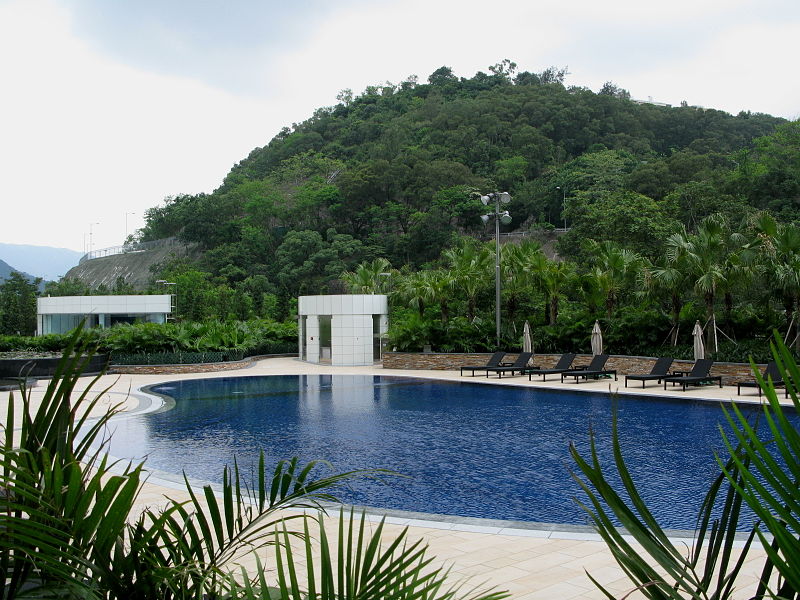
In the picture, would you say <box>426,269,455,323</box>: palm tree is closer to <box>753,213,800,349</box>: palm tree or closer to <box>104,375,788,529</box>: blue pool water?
<box>104,375,788,529</box>: blue pool water

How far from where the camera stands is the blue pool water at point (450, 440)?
330 inches

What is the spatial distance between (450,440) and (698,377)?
8689 millimetres

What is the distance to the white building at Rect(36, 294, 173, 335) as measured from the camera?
37438mm

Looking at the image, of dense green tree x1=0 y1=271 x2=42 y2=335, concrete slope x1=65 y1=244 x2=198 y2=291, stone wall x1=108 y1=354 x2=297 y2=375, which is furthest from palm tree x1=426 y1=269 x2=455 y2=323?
concrete slope x1=65 y1=244 x2=198 y2=291

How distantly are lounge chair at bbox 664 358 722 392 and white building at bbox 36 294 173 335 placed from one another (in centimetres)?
2769

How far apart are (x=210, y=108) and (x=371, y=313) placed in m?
9.33

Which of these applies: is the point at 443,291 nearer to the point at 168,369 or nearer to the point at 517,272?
the point at 517,272

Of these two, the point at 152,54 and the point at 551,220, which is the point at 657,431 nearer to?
the point at 152,54

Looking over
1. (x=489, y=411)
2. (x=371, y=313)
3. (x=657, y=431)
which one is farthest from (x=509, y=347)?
(x=657, y=431)

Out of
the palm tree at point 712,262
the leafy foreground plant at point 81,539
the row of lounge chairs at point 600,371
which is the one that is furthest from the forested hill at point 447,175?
the leafy foreground plant at point 81,539

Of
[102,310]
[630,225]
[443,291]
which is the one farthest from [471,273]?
[102,310]

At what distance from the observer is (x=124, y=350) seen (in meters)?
26.6

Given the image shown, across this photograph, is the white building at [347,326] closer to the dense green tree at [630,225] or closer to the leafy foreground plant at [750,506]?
the dense green tree at [630,225]

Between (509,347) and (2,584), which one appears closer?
(2,584)
